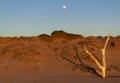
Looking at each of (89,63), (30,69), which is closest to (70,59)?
(89,63)

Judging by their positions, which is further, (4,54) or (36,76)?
(4,54)

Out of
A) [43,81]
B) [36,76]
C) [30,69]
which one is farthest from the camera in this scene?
[30,69]

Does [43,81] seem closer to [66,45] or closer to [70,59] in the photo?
[70,59]

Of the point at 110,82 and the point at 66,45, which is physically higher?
the point at 66,45

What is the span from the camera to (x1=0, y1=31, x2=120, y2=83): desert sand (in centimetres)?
1877

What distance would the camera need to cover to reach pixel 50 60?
23094 mm

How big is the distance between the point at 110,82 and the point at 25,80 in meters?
4.09

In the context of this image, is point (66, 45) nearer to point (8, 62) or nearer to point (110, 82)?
point (8, 62)

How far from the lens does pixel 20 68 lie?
70.9 ft

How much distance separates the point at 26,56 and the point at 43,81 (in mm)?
5617

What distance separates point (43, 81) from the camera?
17.9m

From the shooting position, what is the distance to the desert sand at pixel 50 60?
61.6 feet

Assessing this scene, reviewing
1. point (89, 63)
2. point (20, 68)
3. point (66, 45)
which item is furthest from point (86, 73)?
point (66, 45)

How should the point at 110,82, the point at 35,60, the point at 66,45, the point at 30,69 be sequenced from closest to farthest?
the point at 110,82 < the point at 30,69 < the point at 35,60 < the point at 66,45
